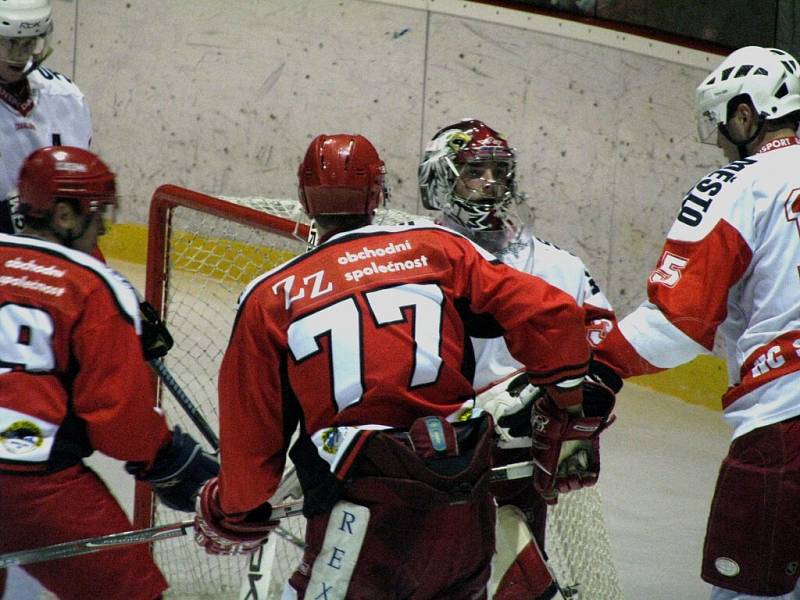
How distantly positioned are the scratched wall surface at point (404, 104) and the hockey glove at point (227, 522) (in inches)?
134

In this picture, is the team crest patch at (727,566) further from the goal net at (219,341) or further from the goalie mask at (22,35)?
the goalie mask at (22,35)

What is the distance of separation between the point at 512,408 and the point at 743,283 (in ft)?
1.56

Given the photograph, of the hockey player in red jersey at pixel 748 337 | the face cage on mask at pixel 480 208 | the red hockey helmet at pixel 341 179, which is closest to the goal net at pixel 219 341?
the face cage on mask at pixel 480 208

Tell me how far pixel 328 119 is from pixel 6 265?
3478 mm

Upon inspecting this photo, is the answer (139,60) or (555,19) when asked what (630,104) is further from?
(139,60)

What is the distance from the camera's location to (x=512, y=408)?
8.17 feet

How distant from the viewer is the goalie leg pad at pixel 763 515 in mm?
2277

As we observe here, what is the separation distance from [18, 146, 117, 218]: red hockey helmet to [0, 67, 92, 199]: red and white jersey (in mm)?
918

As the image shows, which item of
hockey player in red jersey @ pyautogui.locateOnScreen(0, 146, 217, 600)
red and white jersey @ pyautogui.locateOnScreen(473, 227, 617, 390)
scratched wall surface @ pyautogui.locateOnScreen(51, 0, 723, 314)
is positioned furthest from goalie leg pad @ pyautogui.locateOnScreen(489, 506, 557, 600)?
scratched wall surface @ pyautogui.locateOnScreen(51, 0, 723, 314)

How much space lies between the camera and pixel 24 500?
2250mm

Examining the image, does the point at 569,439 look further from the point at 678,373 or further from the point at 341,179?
the point at 678,373

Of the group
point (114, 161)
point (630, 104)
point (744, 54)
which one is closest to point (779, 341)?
point (744, 54)

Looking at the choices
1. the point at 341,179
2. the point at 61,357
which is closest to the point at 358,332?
the point at 341,179

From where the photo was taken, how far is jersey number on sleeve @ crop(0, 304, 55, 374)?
86.2 inches
